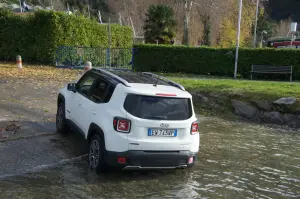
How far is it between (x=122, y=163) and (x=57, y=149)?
2159 mm

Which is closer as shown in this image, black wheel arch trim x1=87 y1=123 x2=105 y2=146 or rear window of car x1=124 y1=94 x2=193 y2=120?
rear window of car x1=124 y1=94 x2=193 y2=120

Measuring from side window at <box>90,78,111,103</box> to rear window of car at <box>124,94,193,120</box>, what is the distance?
25.6 inches

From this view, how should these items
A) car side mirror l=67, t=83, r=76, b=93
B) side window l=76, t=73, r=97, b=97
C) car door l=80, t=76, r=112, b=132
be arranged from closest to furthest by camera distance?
car door l=80, t=76, r=112, b=132 → side window l=76, t=73, r=97, b=97 → car side mirror l=67, t=83, r=76, b=93

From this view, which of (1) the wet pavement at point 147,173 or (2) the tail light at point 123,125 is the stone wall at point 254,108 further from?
(2) the tail light at point 123,125

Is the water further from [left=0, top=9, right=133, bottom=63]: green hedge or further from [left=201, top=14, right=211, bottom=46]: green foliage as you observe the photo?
[left=201, top=14, right=211, bottom=46]: green foliage

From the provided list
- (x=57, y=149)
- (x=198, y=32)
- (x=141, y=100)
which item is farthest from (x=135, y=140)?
(x=198, y=32)

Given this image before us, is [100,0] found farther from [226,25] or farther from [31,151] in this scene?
[31,151]

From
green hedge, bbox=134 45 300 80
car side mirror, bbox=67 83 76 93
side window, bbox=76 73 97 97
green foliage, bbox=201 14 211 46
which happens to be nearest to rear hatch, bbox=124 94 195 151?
side window, bbox=76 73 97 97

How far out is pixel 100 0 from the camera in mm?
69188

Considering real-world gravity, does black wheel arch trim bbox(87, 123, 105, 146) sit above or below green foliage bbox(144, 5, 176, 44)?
below

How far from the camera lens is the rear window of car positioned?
5414 mm

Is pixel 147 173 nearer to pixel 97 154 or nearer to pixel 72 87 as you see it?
pixel 97 154

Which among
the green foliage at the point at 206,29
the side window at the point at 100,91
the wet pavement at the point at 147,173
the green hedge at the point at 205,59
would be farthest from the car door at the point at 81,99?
the green foliage at the point at 206,29

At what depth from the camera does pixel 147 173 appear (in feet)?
19.9
